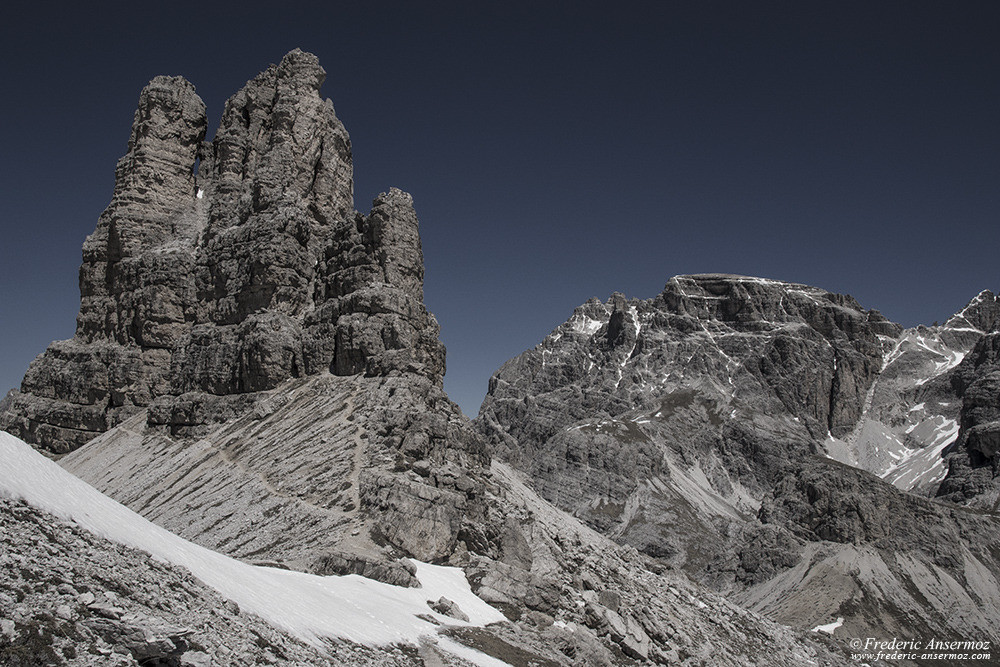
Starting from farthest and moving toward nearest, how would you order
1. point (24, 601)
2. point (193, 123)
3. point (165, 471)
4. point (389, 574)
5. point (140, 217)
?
point (193, 123)
point (140, 217)
point (165, 471)
point (389, 574)
point (24, 601)

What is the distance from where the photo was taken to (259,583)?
2328 cm

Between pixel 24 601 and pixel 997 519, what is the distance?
196049 mm

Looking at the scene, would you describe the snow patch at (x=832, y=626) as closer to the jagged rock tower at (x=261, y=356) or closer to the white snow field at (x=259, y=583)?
the jagged rock tower at (x=261, y=356)

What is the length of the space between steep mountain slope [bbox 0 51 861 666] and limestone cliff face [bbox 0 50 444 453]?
0.24 meters

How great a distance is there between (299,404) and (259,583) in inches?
1391

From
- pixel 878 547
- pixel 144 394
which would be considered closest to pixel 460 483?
pixel 144 394

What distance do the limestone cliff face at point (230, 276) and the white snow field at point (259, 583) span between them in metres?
28.1

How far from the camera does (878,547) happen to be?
486 feet

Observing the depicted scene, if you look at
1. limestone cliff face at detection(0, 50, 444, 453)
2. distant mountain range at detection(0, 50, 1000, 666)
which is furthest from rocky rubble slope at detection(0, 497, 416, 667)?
limestone cliff face at detection(0, 50, 444, 453)

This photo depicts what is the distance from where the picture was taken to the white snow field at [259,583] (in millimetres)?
19062

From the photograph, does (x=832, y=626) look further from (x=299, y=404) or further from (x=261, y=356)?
(x=261, y=356)

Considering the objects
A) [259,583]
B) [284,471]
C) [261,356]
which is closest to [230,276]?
[261,356]

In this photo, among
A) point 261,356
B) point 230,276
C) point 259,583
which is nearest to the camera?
point 259,583

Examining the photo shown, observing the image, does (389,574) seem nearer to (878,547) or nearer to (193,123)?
(193,123)
